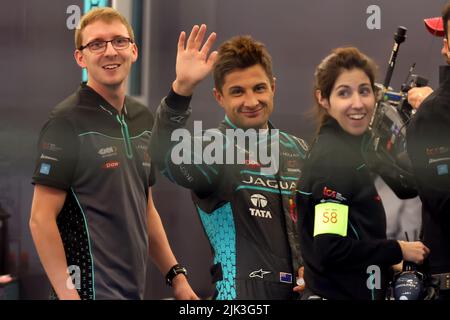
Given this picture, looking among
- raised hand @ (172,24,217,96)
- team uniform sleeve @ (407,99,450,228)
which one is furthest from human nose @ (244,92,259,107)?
team uniform sleeve @ (407,99,450,228)

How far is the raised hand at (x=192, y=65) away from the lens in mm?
2166

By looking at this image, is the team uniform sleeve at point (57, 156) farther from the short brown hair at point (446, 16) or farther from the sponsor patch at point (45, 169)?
the short brown hair at point (446, 16)

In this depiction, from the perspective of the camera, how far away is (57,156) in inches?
90.4

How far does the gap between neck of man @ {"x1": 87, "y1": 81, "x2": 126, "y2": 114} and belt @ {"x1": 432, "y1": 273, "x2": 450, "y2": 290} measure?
37.5 inches

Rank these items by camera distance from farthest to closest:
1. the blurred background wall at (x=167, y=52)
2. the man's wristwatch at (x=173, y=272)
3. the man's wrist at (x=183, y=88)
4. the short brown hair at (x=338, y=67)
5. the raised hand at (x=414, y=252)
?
the blurred background wall at (x=167, y=52) < the man's wristwatch at (x=173, y=272) < the short brown hair at (x=338, y=67) < the raised hand at (x=414, y=252) < the man's wrist at (x=183, y=88)

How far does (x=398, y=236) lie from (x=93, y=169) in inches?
48.3

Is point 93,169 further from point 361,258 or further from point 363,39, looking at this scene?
point 363,39

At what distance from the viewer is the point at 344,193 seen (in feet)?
7.41

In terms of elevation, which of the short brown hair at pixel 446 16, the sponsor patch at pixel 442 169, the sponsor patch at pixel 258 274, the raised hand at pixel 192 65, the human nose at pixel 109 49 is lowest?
the sponsor patch at pixel 258 274

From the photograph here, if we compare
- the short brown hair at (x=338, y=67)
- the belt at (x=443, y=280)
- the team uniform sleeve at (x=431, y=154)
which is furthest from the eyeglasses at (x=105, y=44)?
the belt at (x=443, y=280)

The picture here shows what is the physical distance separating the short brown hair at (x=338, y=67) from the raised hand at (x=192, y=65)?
315mm

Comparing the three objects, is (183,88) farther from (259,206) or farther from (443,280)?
(443,280)

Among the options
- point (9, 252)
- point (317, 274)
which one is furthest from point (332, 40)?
point (9, 252)

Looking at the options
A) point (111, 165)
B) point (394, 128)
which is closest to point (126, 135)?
point (111, 165)
